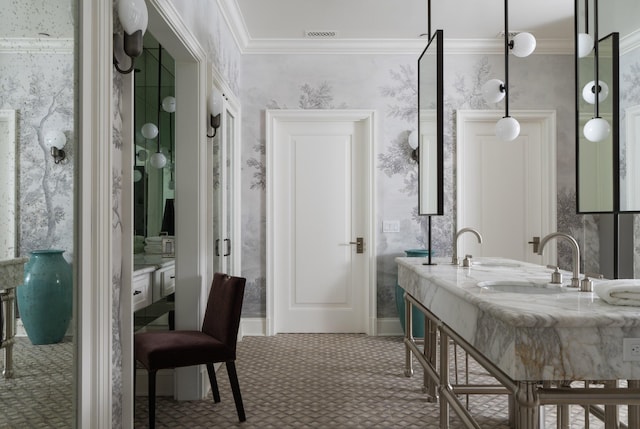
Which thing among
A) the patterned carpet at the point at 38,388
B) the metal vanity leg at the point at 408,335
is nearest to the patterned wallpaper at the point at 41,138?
the patterned carpet at the point at 38,388

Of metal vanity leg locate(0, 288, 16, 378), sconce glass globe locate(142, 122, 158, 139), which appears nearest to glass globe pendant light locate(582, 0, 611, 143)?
metal vanity leg locate(0, 288, 16, 378)

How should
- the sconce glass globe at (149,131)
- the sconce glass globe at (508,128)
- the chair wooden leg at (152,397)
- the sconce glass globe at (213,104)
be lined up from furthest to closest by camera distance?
the sconce glass globe at (149,131)
the sconce glass globe at (213,104)
the sconce glass globe at (508,128)
the chair wooden leg at (152,397)

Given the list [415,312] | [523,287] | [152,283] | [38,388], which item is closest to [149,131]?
[152,283]

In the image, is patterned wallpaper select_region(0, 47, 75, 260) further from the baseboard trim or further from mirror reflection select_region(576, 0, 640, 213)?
the baseboard trim

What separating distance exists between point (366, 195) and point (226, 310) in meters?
2.37

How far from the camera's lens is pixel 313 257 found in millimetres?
4836

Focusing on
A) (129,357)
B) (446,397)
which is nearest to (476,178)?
(446,397)

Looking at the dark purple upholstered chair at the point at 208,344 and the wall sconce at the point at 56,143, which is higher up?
the wall sconce at the point at 56,143

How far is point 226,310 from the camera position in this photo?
2725 mm

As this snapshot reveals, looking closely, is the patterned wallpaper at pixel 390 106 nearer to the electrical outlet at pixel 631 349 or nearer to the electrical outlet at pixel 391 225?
the electrical outlet at pixel 391 225

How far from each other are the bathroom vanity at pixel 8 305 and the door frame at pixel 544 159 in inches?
159

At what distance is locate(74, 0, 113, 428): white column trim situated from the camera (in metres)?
1.63

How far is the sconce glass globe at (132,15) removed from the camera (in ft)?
6.26

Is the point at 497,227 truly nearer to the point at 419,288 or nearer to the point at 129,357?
the point at 419,288
